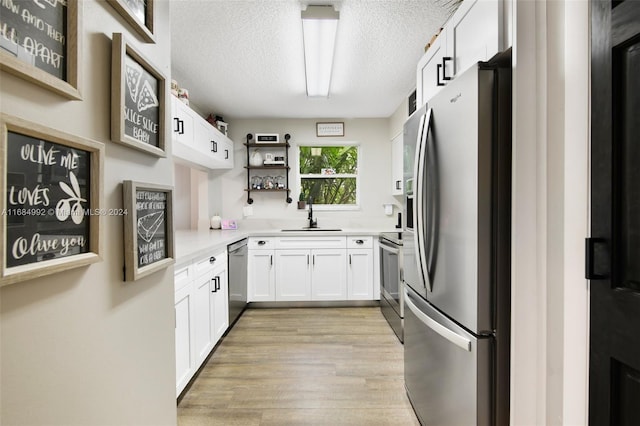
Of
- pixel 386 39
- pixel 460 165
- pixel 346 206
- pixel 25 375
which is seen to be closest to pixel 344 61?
pixel 386 39

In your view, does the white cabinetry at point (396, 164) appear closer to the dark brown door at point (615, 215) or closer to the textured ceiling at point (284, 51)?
the textured ceiling at point (284, 51)

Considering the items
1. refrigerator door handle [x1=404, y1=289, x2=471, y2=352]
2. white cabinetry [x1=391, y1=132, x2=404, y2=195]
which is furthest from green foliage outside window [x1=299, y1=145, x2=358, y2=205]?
refrigerator door handle [x1=404, y1=289, x2=471, y2=352]

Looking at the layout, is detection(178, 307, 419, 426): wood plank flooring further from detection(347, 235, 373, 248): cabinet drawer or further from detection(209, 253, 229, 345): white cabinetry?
detection(347, 235, 373, 248): cabinet drawer

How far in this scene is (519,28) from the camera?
1.00 m

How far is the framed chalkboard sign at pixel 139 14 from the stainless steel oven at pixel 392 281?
2389 mm

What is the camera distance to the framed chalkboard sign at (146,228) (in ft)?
2.73

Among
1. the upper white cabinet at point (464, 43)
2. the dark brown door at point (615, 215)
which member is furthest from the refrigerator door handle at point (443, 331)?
the upper white cabinet at point (464, 43)

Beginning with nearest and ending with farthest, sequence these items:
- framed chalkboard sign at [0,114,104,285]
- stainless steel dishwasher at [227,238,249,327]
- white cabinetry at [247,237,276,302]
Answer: framed chalkboard sign at [0,114,104,285] < stainless steel dishwasher at [227,238,249,327] < white cabinetry at [247,237,276,302]

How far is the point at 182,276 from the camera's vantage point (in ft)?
6.19

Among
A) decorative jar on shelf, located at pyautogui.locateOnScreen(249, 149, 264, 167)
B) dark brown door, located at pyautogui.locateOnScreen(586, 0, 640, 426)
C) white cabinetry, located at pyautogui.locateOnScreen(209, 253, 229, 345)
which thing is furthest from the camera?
decorative jar on shelf, located at pyautogui.locateOnScreen(249, 149, 264, 167)

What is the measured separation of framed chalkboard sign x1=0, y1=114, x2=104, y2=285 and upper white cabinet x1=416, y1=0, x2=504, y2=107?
4.13 feet

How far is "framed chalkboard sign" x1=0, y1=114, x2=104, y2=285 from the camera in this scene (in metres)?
0.51

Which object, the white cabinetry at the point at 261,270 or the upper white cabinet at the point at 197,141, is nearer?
the upper white cabinet at the point at 197,141

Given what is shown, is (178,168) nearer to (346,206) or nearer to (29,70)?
(346,206)
